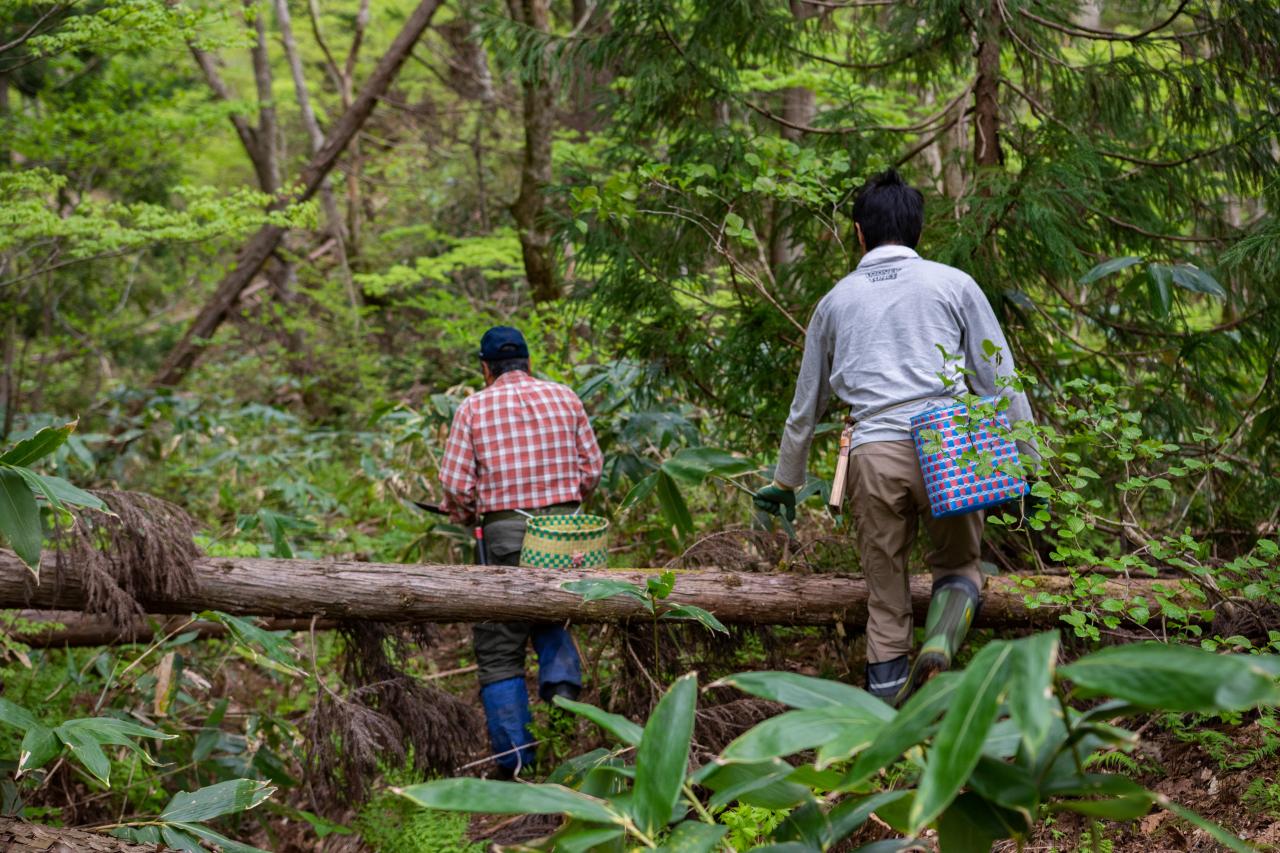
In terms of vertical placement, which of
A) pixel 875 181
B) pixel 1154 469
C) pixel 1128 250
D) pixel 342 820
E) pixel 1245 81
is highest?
pixel 1245 81

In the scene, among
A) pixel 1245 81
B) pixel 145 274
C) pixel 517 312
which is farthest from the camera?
pixel 145 274

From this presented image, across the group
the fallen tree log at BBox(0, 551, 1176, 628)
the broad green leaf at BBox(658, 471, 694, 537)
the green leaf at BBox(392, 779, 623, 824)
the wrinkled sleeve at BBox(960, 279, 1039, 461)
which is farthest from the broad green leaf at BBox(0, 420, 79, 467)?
the wrinkled sleeve at BBox(960, 279, 1039, 461)

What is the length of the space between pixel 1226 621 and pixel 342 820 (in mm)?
3906

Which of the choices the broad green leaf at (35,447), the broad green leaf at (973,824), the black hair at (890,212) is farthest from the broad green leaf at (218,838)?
the black hair at (890,212)

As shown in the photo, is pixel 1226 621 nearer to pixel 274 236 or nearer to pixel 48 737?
pixel 48 737

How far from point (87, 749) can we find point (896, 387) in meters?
2.87

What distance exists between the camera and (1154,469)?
4605 mm

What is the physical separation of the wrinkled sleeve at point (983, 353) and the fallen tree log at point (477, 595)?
0.94 m

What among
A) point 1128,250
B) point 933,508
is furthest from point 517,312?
point 933,508

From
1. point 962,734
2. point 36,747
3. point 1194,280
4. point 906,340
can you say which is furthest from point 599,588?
point 1194,280

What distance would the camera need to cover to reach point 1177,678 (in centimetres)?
128

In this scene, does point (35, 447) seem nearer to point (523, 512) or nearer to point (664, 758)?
point (523, 512)

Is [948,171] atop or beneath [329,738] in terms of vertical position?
atop

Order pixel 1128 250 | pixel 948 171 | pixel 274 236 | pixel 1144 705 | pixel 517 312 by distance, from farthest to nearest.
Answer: pixel 517 312 → pixel 274 236 → pixel 948 171 → pixel 1128 250 → pixel 1144 705
